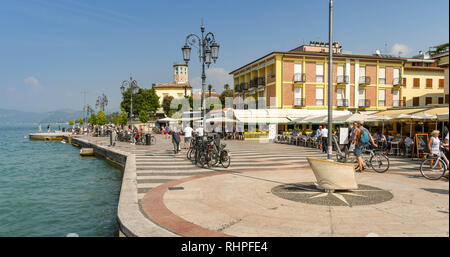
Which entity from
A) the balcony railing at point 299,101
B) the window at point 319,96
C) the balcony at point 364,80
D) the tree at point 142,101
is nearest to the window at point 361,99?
the balcony at point 364,80

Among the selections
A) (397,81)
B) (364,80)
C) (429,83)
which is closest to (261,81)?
(364,80)

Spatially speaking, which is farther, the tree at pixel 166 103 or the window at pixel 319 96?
the tree at pixel 166 103

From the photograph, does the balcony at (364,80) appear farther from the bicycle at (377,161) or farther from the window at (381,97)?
the bicycle at (377,161)

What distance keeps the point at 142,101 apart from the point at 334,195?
261 ft

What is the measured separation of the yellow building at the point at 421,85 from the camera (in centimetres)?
3738

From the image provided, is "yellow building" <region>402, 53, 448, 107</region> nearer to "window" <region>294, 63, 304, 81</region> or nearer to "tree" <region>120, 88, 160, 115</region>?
"window" <region>294, 63, 304, 81</region>

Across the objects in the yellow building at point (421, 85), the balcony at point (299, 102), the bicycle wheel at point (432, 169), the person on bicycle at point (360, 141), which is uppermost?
the yellow building at point (421, 85)

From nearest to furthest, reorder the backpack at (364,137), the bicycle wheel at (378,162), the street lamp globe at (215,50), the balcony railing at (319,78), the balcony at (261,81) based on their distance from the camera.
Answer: the backpack at (364,137), the bicycle wheel at (378,162), the street lamp globe at (215,50), the balcony railing at (319,78), the balcony at (261,81)

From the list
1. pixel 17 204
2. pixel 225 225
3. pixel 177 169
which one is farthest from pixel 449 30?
pixel 17 204

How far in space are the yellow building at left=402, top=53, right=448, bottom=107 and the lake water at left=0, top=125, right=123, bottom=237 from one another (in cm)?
3541

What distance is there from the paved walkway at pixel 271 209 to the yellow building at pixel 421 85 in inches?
1300

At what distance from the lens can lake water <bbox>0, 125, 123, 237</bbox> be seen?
26.4 feet

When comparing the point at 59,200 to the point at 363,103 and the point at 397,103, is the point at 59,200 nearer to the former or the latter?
the point at 363,103

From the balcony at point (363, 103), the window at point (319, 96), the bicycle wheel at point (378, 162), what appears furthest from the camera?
the balcony at point (363, 103)
